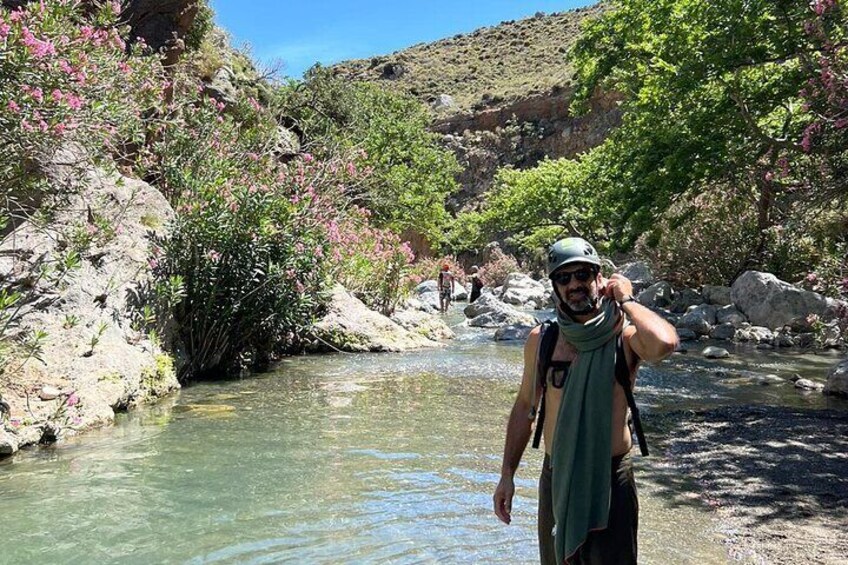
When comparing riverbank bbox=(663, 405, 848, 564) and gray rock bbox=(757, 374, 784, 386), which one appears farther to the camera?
gray rock bbox=(757, 374, 784, 386)

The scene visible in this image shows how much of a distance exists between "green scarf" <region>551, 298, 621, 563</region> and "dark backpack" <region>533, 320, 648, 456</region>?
57 mm

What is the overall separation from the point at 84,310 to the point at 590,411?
739 cm

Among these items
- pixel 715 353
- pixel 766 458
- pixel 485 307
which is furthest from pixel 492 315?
pixel 766 458

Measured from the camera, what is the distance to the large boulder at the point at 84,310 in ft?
23.5

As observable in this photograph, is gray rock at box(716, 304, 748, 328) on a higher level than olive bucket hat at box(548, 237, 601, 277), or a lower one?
lower

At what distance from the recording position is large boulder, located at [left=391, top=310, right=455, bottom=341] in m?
17.0

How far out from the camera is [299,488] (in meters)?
5.77

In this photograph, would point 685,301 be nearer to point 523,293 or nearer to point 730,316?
point 730,316

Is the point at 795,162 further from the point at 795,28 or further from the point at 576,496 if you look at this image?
the point at 576,496

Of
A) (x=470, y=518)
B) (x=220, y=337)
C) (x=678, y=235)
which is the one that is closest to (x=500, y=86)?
(x=678, y=235)

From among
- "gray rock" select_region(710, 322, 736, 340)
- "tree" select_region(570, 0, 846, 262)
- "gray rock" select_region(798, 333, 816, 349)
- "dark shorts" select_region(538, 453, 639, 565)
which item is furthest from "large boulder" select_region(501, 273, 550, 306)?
"dark shorts" select_region(538, 453, 639, 565)

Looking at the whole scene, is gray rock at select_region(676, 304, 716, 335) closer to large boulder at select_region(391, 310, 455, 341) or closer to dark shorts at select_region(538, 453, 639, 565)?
large boulder at select_region(391, 310, 455, 341)

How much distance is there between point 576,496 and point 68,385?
6.25 meters

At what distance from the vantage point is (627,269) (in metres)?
29.4
